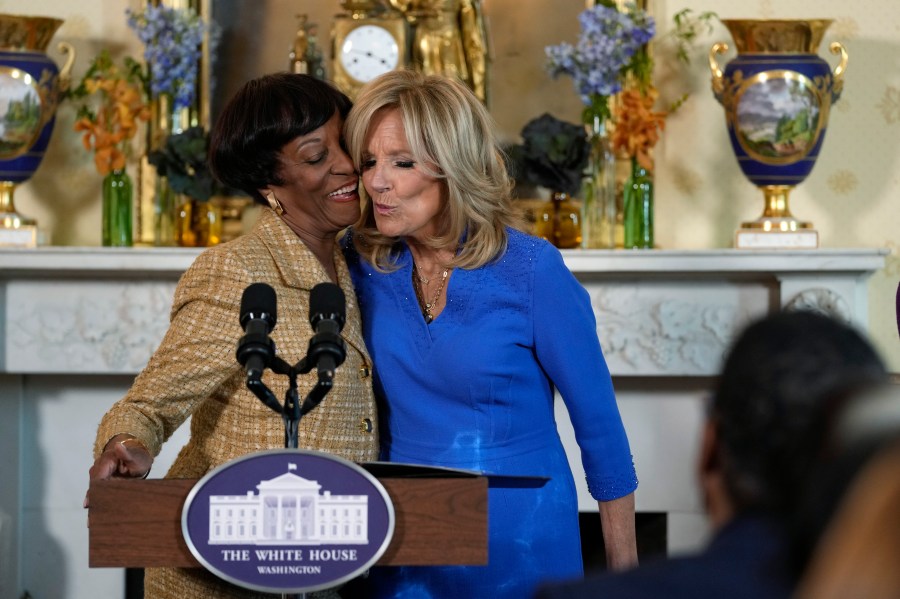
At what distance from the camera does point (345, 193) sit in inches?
93.4

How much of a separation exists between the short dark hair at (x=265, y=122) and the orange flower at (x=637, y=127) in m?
1.66

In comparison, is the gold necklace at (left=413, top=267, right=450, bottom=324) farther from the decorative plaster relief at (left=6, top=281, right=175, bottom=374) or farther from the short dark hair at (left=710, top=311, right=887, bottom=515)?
the decorative plaster relief at (left=6, top=281, right=175, bottom=374)

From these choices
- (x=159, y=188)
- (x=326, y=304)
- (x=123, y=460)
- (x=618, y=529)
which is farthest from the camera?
(x=159, y=188)

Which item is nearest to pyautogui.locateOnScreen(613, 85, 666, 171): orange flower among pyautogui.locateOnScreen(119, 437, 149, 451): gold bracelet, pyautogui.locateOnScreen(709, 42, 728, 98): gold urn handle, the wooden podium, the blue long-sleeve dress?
pyautogui.locateOnScreen(709, 42, 728, 98): gold urn handle

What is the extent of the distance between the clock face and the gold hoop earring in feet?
5.33

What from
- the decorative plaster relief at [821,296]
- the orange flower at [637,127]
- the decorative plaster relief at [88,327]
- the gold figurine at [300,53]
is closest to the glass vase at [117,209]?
the decorative plaster relief at [88,327]

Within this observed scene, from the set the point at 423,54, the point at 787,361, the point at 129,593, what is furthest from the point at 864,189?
the point at 787,361

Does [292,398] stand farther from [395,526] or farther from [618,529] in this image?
[618,529]

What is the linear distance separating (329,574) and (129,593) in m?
2.97

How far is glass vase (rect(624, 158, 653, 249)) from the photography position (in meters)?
3.93

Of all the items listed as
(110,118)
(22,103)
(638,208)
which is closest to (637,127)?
(638,208)

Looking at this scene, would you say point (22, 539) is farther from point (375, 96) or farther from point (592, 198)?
point (375, 96)

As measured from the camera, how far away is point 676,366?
12.8 feet

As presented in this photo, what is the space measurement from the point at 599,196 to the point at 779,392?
121 inches
